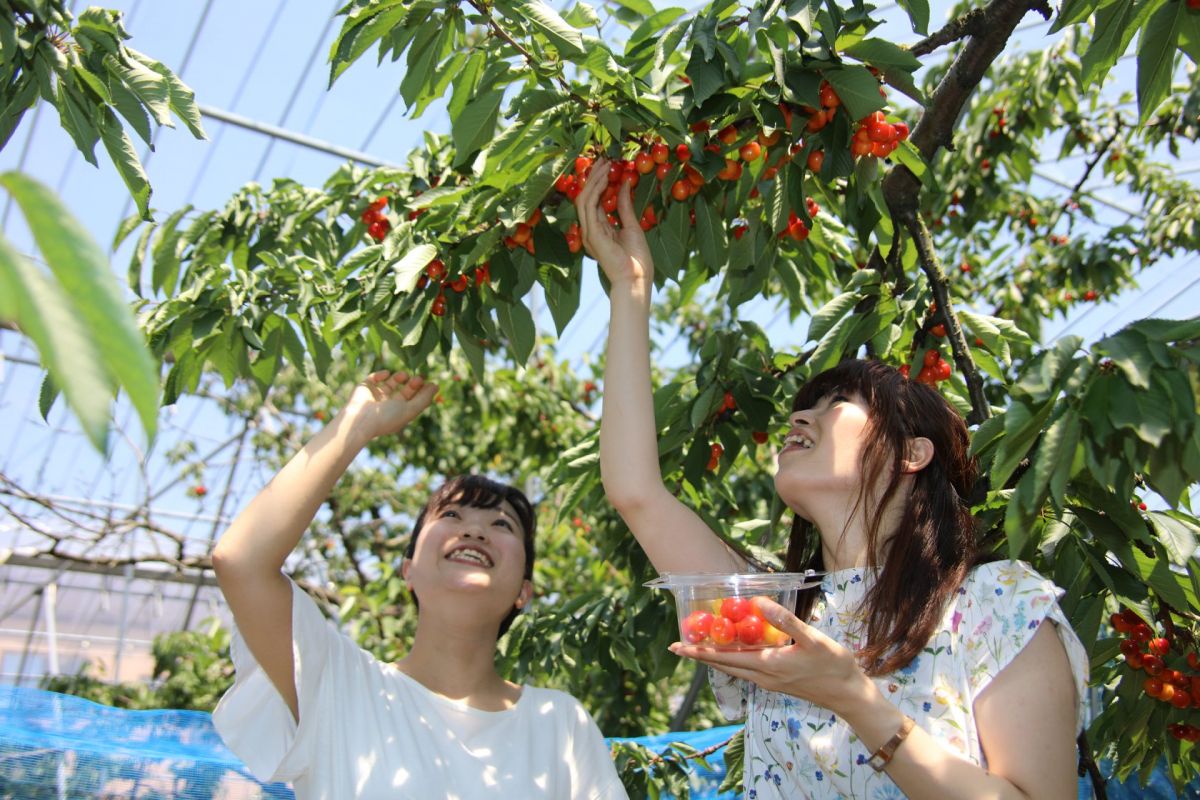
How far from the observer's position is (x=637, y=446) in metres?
1.63

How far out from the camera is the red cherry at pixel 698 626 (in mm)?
1232

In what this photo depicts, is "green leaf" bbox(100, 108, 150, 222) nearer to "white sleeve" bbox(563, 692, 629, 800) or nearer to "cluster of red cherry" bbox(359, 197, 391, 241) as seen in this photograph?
"cluster of red cherry" bbox(359, 197, 391, 241)

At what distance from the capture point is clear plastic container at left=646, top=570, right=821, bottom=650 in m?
1.17

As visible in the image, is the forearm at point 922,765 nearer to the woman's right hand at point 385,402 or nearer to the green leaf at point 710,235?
the woman's right hand at point 385,402

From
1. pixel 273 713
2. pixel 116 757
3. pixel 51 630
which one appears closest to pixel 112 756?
pixel 116 757

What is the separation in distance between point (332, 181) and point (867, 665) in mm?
1800

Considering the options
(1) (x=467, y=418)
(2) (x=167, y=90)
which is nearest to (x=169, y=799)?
(2) (x=167, y=90)

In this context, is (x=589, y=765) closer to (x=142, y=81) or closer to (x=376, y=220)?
(x=142, y=81)

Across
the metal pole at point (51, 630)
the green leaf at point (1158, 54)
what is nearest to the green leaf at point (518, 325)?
the green leaf at point (1158, 54)

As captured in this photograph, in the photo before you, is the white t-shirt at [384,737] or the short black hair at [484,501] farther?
the short black hair at [484,501]

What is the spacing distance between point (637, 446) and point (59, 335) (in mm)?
1243

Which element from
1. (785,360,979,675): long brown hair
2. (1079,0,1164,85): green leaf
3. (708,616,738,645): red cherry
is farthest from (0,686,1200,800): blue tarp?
(1079,0,1164,85): green leaf

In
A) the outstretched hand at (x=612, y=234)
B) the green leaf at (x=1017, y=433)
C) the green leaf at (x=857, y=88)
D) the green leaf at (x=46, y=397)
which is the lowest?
the green leaf at (x=46, y=397)

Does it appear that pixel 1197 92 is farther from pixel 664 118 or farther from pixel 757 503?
Answer: pixel 664 118
